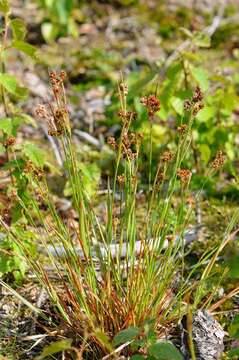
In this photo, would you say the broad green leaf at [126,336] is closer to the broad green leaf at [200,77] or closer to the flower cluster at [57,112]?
the flower cluster at [57,112]

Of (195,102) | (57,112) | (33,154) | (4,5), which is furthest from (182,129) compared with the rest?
(4,5)

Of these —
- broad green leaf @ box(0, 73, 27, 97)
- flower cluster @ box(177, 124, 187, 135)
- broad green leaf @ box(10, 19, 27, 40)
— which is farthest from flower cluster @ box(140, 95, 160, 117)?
broad green leaf @ box(10, 19, 27, 40)

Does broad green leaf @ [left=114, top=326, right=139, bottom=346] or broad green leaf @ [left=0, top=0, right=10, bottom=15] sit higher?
broad green leaf @ [left=0, top=0, right=10, bottom=15]

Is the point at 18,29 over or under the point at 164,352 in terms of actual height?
over

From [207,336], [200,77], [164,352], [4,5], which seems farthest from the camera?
[200,77]

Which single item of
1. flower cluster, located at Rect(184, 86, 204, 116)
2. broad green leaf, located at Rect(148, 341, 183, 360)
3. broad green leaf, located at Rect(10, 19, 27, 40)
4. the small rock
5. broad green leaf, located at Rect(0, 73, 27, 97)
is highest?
broad green leaf, located at Rect(10, 19, 27, 40)

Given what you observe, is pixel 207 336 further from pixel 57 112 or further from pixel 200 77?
pixel 200 77

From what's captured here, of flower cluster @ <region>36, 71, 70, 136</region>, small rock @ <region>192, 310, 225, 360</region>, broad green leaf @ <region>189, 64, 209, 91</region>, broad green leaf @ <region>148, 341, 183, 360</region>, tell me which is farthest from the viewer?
broad green leaf @ <region>189, 64, 209, 91</region>

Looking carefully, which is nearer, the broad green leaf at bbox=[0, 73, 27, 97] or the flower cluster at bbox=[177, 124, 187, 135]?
the flower cluster at bbox=[177, 124, 187, 135]

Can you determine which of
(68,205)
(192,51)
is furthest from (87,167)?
(192,51)

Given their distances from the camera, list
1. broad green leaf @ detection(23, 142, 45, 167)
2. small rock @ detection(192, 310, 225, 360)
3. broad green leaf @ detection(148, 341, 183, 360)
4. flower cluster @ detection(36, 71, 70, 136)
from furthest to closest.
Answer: broad green leaf @ detection(23, 142, 45, 167)
small rock @ detection(192, 310, 225, 360)
flower cluster @ detection(36, 71, 70, 136)
broad green leaf @ detection(148, 341, 183, 360)

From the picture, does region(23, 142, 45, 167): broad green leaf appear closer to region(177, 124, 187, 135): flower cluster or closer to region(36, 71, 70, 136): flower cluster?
region(36, 71, 70, 136): flower cluster
